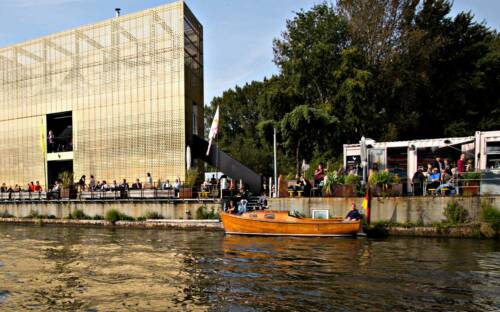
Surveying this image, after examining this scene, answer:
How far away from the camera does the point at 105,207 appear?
29000 mm

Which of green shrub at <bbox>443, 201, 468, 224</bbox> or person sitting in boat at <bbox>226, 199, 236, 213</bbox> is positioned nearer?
green shrub at <bbox>443, 201, 468, 224</bbox>

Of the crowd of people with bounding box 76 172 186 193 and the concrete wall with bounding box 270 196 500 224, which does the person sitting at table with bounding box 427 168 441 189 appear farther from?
the crowd of people with bounding box 76 172 186 193

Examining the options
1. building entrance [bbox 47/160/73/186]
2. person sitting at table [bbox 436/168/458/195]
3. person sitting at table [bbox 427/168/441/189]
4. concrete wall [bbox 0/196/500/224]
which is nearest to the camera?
concrete wall [bbox 0/196/500/224]

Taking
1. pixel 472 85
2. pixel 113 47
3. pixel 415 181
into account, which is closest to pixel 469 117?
pixel 472 85

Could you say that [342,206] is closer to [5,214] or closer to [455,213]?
[455,213]

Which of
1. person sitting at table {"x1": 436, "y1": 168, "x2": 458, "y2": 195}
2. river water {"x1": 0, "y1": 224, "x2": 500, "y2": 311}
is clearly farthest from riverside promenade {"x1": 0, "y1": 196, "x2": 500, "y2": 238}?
river water {"x1": 0, "y1": 224, "x2": 500, "y2": 311}

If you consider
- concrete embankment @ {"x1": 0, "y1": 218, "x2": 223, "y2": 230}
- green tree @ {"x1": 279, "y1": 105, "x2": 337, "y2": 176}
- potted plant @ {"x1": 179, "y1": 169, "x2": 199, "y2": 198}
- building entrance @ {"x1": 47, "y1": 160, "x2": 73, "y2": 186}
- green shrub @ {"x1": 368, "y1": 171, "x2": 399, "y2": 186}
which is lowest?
concrete embankment @ {"x1": 0, "y1": 218, "x2": 223, "y2": 230}

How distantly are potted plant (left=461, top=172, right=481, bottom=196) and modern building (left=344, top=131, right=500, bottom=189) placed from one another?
6.02 feet

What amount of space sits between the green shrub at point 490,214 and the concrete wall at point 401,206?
21 cm

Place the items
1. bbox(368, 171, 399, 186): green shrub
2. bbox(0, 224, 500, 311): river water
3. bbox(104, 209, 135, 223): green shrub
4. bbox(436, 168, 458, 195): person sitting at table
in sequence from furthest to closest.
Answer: bbox(104, 209, 135, 223): green shrub → bbox(368, 171, 399, 186): green shrub → bbox(436, 168, 458, 195): person sitting at table → bbox(0, 224, 500, 311): river water

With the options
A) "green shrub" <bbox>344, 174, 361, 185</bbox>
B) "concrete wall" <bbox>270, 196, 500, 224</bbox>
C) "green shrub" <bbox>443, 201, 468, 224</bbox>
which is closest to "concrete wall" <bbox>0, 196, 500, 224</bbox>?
"concrete wall" <bbox>270, 196, 500, 224</bbox>

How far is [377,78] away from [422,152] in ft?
40.3

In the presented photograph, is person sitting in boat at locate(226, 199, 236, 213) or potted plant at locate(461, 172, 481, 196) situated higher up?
potted plant at locate(461, 172, 481, 196)

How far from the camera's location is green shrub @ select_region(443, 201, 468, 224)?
64.7 feet
